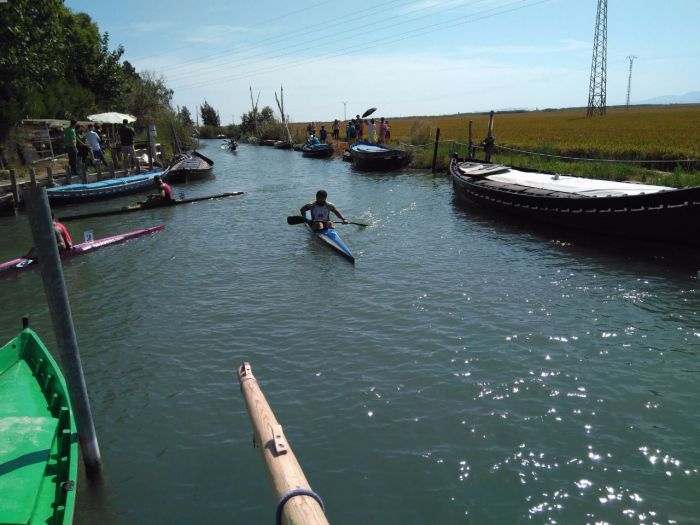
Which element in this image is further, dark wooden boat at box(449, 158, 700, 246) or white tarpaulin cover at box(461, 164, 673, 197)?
white tarpaulin cover at box(461, 164, 673, 197)

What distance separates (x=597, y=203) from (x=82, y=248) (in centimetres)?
1557

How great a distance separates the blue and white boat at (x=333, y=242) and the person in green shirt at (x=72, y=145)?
16.2 meters

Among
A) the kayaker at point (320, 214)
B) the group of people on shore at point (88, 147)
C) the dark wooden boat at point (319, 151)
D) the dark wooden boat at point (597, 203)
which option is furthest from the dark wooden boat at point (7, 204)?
the dark wooden boat at point (319, 151)

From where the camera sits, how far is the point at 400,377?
26.6 ft

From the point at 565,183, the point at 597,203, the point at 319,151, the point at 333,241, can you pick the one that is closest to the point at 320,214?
the point at 333,241

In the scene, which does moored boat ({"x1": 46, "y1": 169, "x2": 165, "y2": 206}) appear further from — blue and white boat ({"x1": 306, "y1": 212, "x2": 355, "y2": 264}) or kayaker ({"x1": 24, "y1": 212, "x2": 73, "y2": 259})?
blue and white boat ({"x1": 306, "y1": 212, "x2": 355, "y2": 264})

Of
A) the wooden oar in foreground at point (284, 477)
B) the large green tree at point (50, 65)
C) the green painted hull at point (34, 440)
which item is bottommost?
the green painted hull at point (34, 440)

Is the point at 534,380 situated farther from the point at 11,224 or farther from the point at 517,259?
the point at 11,224

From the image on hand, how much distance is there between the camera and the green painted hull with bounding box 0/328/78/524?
4344mm

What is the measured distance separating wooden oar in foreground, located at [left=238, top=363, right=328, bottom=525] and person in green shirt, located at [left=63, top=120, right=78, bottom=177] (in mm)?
25802

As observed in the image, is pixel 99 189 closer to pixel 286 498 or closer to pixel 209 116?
pixel 286 498

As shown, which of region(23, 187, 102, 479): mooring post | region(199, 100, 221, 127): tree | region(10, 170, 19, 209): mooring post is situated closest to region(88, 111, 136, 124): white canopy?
region(10, 170, 19, 209): mooring post

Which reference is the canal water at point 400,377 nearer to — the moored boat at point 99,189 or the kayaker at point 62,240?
the kayaker at point 62,240

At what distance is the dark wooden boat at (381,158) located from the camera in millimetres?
34156
